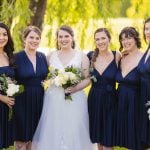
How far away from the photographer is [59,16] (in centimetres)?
1180

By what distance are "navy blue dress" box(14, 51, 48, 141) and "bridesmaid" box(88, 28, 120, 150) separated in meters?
0.70

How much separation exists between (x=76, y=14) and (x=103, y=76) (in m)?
4.68

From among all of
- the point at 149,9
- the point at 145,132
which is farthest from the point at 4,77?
the point at 149,9

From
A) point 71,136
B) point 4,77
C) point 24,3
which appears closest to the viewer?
point 4,77

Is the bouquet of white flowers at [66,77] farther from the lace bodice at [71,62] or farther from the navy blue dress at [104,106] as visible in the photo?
the navy blue dress at [104,106]

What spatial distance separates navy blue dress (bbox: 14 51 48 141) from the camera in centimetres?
732

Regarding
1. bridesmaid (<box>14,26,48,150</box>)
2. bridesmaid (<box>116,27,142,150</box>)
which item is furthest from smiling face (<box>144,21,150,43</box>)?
bridesmaid (<box>14,26,48,150</box>)

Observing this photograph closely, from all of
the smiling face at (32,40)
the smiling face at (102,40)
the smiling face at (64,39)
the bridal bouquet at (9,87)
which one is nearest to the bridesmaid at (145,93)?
the smiling face at (102,40)

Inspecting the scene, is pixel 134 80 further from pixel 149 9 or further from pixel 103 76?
pixel 149 9

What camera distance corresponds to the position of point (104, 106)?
7.34m

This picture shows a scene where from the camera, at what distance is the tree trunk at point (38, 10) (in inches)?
455

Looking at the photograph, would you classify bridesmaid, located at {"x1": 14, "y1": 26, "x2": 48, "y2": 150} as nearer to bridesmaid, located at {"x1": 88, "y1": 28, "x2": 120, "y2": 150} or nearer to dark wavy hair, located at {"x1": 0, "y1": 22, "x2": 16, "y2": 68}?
dark wavy hair, located at {"x1": 0, "y1": 22, "x2": 16, "y2": 68}

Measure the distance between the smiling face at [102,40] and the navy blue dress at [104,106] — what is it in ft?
0.79

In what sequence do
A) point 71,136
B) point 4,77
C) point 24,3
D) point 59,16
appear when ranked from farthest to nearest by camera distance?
point 59,16
point 24,3
point 71,136
point 4,77
